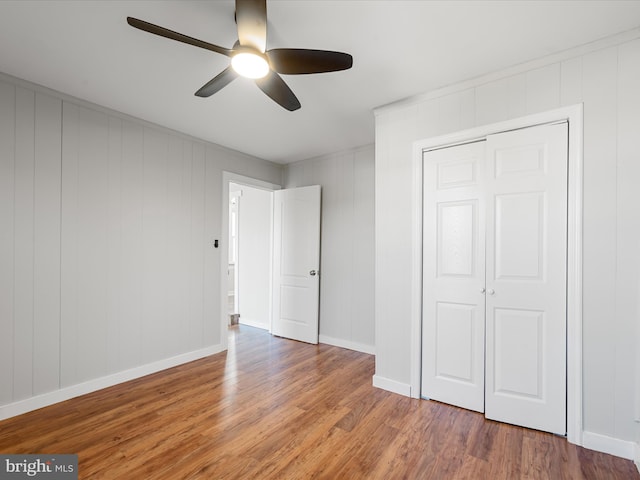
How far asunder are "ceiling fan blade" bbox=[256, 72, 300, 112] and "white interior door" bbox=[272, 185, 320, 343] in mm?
2190

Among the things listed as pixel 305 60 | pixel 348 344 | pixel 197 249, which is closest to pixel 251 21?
pixel 305 60

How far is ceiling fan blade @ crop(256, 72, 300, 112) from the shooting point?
6.07 ft

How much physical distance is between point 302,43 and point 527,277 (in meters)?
2.22

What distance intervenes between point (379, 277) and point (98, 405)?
2601mm

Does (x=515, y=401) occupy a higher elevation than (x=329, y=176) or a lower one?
lower

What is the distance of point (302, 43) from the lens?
2.00 meters

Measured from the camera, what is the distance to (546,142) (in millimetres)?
2176

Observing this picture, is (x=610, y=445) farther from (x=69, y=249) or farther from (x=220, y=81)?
(x=69, y=249)

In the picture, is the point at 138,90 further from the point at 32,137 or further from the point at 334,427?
the point at 334,427

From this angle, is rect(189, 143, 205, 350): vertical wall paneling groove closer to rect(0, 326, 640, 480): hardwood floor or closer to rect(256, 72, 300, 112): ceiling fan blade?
rect(0, 326, 640, 480): hardwood floor

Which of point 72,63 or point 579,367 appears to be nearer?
point 579,367

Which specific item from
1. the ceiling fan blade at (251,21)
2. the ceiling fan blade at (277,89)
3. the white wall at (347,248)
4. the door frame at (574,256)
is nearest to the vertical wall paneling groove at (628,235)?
the door frame at (574,256)

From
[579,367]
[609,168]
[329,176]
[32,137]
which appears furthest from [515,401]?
[32,137]

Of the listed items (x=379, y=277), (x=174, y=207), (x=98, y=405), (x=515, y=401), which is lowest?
(x=98, y=405)
